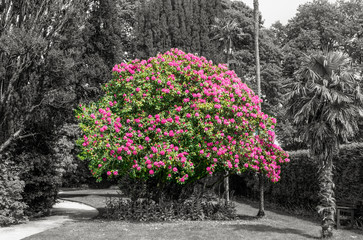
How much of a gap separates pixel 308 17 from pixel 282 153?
947 inches

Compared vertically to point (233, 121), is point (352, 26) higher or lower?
higher

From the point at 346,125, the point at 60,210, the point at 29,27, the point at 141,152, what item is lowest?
the point at 60,210

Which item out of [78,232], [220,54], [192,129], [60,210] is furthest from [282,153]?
[220,54]

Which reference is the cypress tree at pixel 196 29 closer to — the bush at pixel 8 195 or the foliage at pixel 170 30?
the foliage at pixel 170 30

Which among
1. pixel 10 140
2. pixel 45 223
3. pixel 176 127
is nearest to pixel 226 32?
pixel 176 127

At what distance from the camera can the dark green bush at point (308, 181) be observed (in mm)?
14336

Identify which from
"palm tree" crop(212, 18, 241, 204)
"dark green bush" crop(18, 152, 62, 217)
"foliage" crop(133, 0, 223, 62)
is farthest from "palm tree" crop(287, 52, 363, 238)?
"palm tree" crop(212, 18, 241, 204)

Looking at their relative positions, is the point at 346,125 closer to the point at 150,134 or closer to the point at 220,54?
the point at 150,134

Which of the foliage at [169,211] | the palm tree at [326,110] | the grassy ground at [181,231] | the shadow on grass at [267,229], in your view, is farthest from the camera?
the foliage at [169,211]

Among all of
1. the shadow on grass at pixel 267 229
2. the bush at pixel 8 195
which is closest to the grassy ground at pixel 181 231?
the shadow on grass at pixel 267 229

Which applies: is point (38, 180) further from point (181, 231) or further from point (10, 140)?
point (181, 231)

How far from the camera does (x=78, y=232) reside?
1178 centimetres

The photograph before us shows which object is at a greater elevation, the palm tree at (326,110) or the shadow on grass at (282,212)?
the palm tree at (326,110)

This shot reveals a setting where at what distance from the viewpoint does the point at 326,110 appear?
11.2 m
